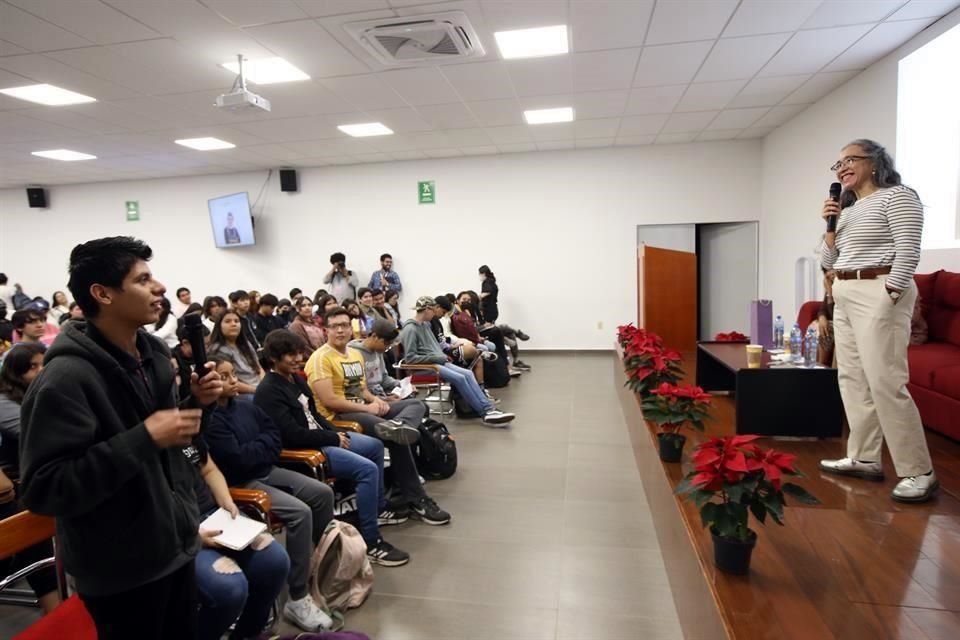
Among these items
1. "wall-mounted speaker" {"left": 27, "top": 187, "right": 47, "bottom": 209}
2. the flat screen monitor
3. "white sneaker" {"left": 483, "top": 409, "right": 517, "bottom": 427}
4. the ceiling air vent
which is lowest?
"white sneaker" {"left": 483, "top": 409, "right": 517, "bottom": 427}

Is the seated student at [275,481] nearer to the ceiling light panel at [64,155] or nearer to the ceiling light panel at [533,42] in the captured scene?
the ceiling light panel at [533,42]

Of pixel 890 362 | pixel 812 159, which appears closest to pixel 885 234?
pixel 890 362

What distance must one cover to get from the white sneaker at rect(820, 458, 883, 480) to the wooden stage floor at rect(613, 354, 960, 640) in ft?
0.12

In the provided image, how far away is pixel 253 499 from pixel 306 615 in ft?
1.55

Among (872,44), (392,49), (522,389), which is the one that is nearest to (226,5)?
(392,49)

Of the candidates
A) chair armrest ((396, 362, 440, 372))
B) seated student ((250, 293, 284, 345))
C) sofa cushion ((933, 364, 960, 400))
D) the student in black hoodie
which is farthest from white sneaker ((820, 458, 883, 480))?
seated student ((250, 293, 284, 345))

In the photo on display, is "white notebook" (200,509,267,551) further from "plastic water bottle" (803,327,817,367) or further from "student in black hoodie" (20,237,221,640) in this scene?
"plastic water bottle" (803,327,817,367)

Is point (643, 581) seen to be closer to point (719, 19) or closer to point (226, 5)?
point (719, 19)

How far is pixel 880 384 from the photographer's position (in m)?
2.15

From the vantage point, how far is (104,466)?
38.1 inches

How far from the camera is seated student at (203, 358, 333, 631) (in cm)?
195

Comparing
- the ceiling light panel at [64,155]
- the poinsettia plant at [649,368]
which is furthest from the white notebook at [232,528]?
the ceiling light panel at [64,155]

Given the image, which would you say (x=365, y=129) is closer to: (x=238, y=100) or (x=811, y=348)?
(x=238, y=100)

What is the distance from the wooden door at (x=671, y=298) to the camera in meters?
5.57
